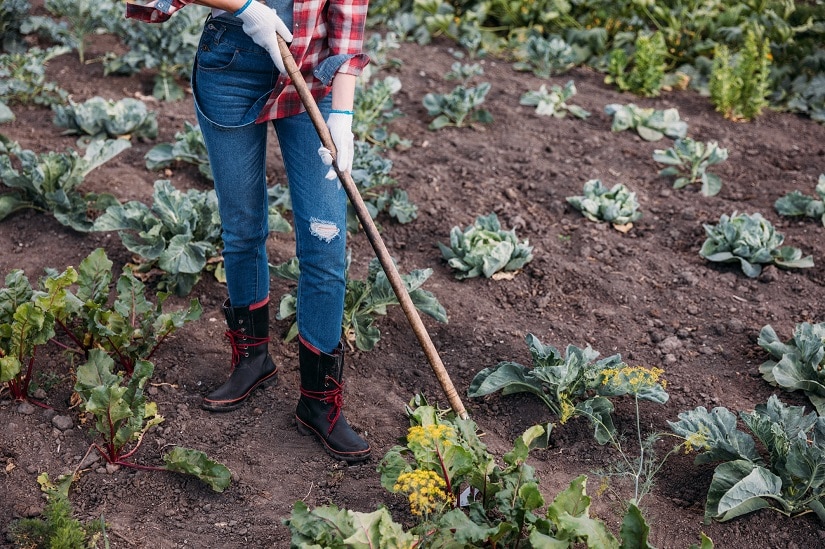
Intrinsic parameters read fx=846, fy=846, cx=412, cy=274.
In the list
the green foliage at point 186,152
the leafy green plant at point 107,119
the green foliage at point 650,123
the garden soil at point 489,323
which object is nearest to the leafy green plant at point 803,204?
the garden soil at point 489,323

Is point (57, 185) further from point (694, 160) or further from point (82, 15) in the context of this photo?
point (694, 160)

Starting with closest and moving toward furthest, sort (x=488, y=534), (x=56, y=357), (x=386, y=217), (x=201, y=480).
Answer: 1. (x=488, y=534)
2. (x=201, y=480)
3. (x=56, y=357)
4. (x=386, y=217)

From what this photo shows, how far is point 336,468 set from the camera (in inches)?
119

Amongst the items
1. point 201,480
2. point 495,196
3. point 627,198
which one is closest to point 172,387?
point 201,480

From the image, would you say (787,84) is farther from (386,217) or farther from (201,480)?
(201,480)

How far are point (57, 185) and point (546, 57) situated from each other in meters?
4.08

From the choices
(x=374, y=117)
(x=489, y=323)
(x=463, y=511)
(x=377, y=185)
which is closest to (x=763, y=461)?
(x=463, y=511)

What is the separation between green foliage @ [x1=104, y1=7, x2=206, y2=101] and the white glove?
3.62 meters

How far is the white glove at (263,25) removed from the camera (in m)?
2.52

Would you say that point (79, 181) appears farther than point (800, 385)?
Yes

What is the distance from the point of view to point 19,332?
9.89ft

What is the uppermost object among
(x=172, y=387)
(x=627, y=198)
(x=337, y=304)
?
(x=337, y=304)

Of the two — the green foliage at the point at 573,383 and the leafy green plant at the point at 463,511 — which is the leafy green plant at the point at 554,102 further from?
the leafy green plant at the point at 463,511

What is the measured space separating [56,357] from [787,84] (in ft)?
18.3
